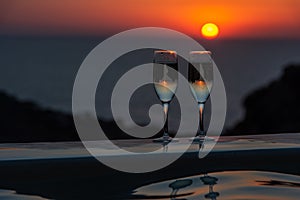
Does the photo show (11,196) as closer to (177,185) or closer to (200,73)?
(177,185)

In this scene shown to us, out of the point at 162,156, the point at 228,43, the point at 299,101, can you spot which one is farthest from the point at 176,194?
the point at 299,101

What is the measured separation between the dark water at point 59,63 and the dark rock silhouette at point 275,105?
1845mm

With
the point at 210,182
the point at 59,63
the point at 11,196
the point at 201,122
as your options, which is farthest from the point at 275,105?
the point at 11,196

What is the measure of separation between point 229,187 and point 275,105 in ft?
39.7

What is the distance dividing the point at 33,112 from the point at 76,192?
996 cm

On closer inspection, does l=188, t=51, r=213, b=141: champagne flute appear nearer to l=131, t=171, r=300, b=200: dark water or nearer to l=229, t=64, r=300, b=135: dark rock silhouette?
l=131, t=171, r=300, b=200: dark water

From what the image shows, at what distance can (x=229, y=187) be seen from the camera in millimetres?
2160

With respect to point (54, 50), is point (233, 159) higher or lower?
lower

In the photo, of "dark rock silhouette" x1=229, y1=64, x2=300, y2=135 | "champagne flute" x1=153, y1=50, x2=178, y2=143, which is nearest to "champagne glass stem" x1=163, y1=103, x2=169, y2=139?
"champagne flute" x1=153, y1=50, x2=178, y2=143

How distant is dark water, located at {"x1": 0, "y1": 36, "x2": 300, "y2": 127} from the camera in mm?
10203

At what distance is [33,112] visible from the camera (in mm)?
11781

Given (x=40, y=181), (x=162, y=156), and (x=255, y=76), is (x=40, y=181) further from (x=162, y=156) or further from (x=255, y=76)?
(x=255, y=76)

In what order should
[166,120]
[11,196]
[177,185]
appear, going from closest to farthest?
[11,196] → [177,185] → [166,120]

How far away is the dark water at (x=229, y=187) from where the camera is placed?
208 cm
